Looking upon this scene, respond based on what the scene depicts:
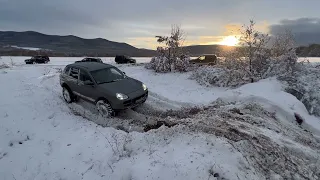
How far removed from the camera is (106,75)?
12.6m

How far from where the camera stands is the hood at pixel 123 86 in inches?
455

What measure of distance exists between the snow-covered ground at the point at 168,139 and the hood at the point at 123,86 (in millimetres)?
983

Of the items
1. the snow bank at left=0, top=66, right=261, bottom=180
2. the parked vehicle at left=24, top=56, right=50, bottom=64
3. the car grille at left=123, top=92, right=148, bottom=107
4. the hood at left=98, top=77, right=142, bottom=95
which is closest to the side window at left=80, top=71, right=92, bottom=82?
the hood at left=98, top=77, right=142, bottom=95

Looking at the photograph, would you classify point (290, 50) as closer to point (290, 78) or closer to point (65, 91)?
point (290, 78)

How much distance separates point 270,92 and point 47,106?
985cm

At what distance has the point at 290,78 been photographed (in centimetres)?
1552

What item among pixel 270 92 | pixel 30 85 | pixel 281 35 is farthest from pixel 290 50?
pixel 30 85

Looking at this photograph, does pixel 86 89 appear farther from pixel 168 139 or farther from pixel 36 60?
pixel 36 60

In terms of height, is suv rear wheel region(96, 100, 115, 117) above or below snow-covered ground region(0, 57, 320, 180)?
above

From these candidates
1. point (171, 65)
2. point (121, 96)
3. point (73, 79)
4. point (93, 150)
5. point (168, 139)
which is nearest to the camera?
point (168, 139)

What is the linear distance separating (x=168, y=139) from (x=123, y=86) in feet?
12.7

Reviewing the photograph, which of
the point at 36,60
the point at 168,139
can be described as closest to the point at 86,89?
the point at 168,139

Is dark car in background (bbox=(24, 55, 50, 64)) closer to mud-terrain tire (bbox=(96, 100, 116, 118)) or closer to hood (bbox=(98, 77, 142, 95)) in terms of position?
hood (bbox=(98, 77, 142, 95))

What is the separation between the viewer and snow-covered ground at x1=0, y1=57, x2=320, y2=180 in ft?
24.9
